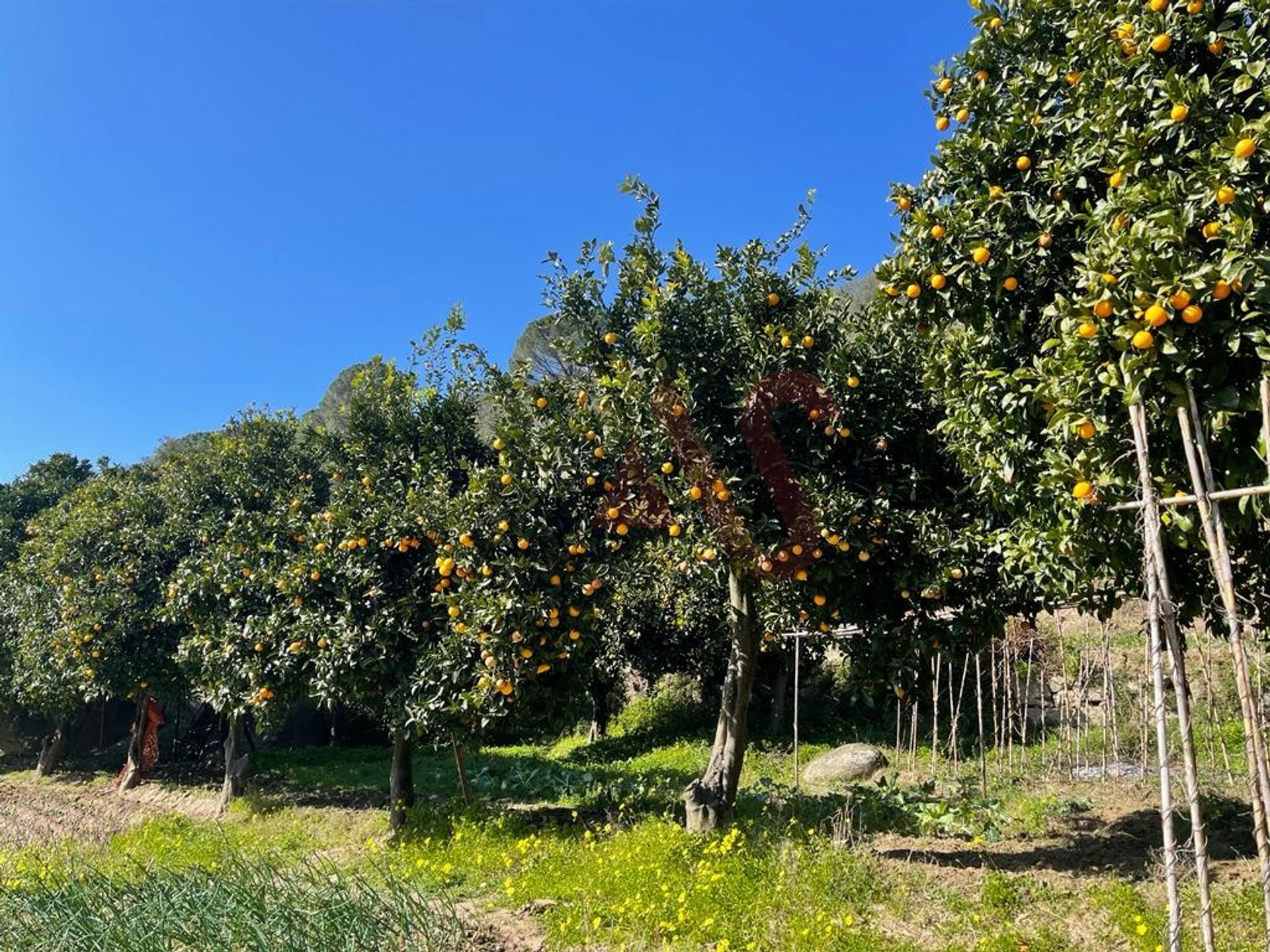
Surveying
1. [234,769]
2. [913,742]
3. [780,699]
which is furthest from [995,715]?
[234,769]

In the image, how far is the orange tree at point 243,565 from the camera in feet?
25.8

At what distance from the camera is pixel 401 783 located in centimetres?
844

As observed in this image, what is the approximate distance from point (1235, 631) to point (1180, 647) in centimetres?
51

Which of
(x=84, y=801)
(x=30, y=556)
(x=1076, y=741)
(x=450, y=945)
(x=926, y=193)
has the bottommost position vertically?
(x=84, y=801)

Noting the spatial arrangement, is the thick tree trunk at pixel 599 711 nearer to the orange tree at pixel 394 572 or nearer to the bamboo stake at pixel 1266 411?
the orange tree at pixel 394 572

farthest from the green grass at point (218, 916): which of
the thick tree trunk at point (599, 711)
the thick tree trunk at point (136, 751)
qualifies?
the thick tree trunk at point (599, 711)

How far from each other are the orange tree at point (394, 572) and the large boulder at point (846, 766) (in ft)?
18.0

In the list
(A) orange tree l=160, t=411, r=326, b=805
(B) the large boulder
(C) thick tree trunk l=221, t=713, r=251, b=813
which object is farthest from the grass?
(C) thick tree trunk l=221, t=713, r=251, b=813

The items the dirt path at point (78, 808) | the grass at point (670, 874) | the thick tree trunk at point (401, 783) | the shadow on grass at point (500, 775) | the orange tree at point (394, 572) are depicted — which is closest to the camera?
the grass at point (670, 874)

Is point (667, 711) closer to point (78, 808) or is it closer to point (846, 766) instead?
point (846, 766)

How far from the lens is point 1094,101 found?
3727 millimetres

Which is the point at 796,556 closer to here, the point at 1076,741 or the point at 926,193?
the point at 926,193

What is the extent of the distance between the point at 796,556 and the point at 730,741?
1908 millimetres

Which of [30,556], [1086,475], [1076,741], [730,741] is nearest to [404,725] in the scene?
[730,741]
